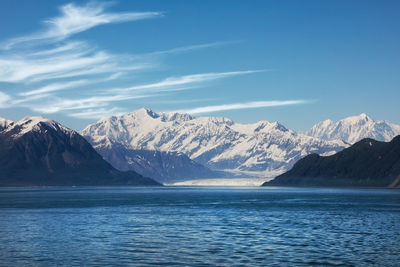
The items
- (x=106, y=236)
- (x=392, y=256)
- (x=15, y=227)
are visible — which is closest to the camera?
(x=392, y=256)

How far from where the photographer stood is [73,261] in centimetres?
6122

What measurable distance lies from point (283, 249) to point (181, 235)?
2215cm

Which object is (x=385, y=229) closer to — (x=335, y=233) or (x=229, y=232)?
(x=335, y=233)

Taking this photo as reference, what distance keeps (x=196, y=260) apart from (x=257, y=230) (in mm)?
33664

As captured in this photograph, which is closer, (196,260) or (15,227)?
(196,260)

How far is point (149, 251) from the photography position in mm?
69188

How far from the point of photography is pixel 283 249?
2751 inches

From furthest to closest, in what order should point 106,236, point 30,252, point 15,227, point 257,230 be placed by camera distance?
point 15,227, point 257,230, point 106,236, point 30,252

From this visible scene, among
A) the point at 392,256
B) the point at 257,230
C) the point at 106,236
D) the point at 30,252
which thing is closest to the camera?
the point at 392,256

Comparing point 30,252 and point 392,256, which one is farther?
point 30,252

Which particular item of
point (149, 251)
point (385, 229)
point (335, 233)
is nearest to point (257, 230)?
point (335, 233)

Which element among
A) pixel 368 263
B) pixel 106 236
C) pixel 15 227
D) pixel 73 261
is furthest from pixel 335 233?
pixel 15 227

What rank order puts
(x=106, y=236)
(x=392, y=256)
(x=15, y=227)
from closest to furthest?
(x=392, y=256) < (x=106, y=236) < (x=15, y=227)

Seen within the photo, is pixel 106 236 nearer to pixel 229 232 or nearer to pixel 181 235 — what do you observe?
pixel 181 235
